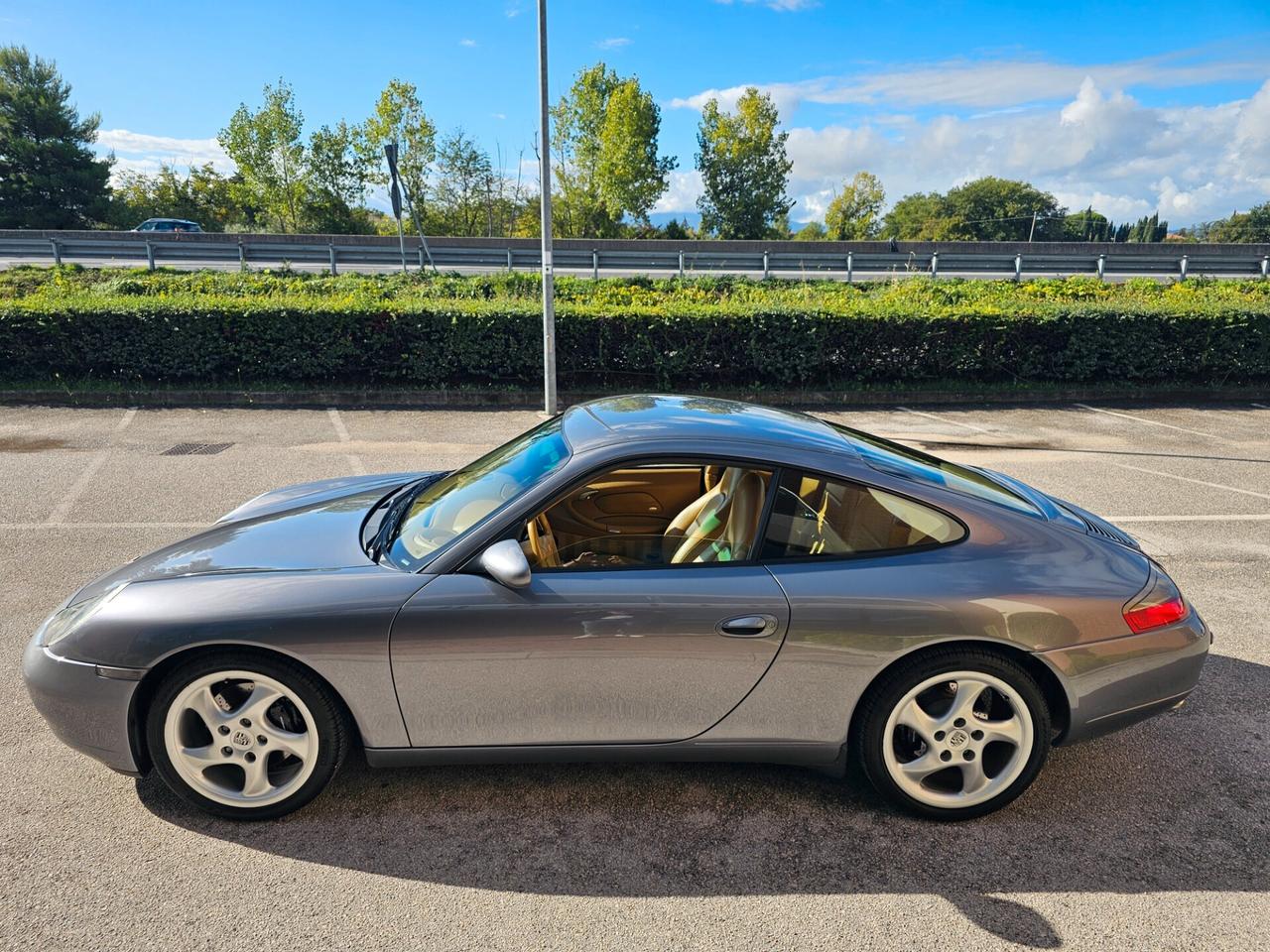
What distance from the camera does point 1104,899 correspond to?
2738mm

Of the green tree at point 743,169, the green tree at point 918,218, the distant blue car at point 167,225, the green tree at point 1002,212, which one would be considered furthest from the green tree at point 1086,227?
the distant blue car at point 167,225

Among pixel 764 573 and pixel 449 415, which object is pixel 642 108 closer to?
pixel 449 415

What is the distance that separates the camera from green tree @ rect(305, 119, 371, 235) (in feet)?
129

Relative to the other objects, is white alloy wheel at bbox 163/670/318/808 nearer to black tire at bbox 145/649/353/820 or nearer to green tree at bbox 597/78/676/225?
black tire at bbox 145/649/353/820

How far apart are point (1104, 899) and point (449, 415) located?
31.3 ft

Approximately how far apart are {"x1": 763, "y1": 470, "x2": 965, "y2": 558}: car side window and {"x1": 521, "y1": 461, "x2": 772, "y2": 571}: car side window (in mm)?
95

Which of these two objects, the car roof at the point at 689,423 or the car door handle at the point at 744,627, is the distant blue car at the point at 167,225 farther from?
the car door handle at the point at 744,627

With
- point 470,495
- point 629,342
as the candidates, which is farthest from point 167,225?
point 470,495

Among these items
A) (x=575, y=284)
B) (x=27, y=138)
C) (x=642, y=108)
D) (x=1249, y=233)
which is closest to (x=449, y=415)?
(x=575, y=284)

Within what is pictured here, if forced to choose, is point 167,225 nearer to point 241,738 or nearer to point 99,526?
point 99,526

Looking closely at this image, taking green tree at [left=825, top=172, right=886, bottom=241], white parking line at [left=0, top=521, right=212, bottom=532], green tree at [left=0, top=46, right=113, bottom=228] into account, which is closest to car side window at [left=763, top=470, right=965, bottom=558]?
white parking line at [left=0, top=521, right=212, bottom=532]

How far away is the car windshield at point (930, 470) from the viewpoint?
3.32m

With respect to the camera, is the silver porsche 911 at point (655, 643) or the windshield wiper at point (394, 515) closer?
the silver porsche 911 at point (655, 643)

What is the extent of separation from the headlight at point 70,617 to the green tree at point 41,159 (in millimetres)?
50271
